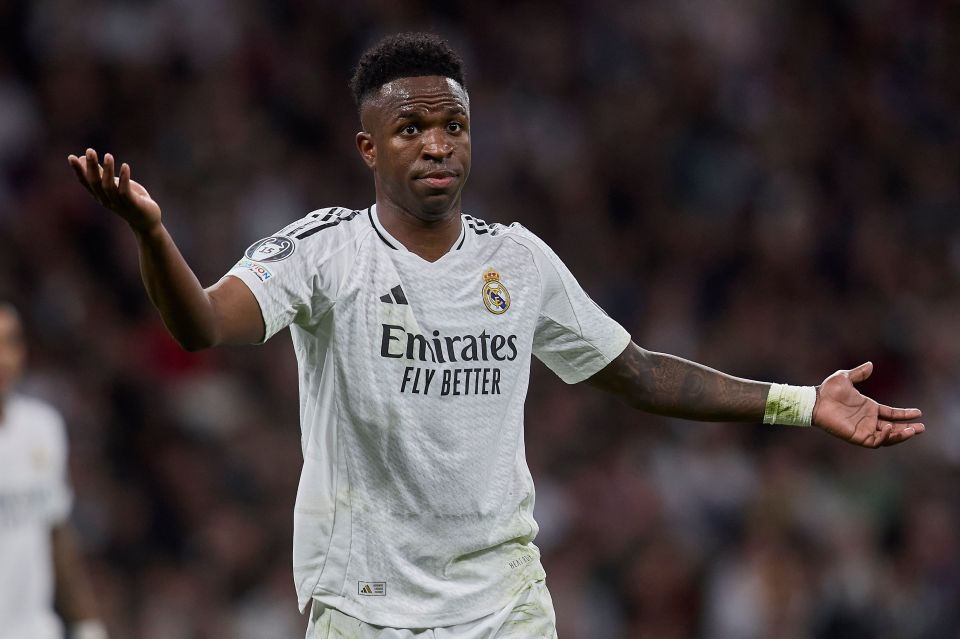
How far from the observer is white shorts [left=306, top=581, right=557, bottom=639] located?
3.99 meters

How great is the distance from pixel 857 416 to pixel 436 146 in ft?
5.00

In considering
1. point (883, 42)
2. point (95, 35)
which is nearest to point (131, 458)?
point (95, 35)

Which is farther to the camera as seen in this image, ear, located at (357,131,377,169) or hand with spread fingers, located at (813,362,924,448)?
hand with spread fingers, located at (813,362,924,448)

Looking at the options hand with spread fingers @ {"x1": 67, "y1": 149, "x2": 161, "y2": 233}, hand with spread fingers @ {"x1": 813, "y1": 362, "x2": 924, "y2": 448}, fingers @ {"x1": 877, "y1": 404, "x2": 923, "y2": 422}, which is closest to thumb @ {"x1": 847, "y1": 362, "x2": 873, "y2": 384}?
hand with spread fingers @ {"x1": 813, "y1": 362, "x2": 924, "y2": 448}

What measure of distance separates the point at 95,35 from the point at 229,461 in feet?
12.0

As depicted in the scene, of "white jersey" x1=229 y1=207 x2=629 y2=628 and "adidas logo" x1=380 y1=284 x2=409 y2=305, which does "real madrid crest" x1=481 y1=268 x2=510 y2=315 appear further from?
"adidas logo" x1=380 y1=284 x2=409 y2=305

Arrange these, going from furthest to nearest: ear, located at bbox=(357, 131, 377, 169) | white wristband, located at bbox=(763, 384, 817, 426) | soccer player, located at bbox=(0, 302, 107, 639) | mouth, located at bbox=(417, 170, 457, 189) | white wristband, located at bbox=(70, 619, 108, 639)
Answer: white wristband, located at bbox=(70, 619, 108, 639)
soccer player, located at bbox=(0, 302, 107, 639)
white wristband, located at bbox=(763, 384, 817, 426)
ear, located at bbox=(357, 131, 377, 169)
mouth, located at bbox=(417, 170, 457, 189)

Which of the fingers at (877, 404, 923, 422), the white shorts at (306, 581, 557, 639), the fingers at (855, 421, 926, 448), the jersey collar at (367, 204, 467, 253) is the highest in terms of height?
the jersey collar at (367, 204, 467, 253)

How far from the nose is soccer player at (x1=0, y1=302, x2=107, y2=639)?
3.58 meters

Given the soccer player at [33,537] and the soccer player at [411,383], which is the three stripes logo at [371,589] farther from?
the soccer player at [33,537]

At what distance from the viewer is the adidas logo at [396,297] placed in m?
3.97

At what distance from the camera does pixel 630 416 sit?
10500 millimetres

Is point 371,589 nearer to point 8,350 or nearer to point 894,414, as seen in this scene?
point 894,414

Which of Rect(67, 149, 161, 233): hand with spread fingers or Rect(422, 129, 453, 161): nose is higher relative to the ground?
Rect(422, 129, 453, 161): nose
